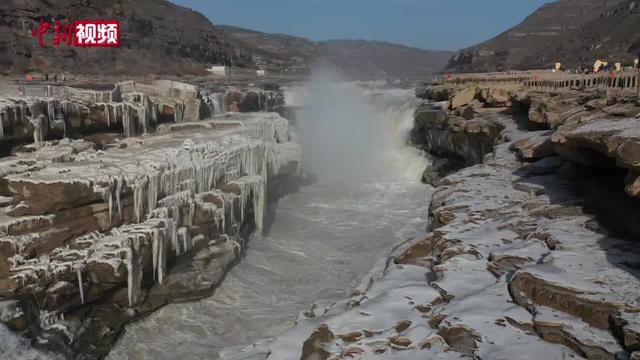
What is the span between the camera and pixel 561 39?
68.8 metres

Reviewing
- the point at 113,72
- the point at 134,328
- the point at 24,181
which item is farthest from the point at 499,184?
the point at 113,72

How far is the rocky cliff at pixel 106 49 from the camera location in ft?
101

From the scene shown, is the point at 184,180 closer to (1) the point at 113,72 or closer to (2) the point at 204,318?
(2) the point at 204,318

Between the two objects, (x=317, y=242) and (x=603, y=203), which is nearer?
(x=603, y=203)

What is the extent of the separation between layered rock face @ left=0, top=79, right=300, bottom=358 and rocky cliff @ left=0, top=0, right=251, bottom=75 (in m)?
18.2

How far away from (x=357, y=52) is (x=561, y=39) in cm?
9637

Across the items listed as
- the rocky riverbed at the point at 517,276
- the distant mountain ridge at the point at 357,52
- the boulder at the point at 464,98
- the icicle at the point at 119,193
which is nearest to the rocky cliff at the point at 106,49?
the icicle at the point at 119,193

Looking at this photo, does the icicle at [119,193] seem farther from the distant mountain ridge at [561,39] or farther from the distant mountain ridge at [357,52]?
the distant mountain ridge at [357,52]

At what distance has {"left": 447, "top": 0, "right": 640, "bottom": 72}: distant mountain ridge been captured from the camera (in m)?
49.6

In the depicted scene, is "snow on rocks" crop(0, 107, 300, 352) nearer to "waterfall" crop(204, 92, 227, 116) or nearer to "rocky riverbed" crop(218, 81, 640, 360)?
"rocky riverbed" crop(218, 81, 640, 360)

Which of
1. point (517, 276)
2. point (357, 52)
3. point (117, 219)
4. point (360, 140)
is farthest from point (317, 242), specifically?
point (357, 52)

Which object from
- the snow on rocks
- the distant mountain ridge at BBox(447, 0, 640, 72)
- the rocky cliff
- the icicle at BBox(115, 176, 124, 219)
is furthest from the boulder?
the distant mountain ridge at BBox(447, 0, 640, 72)

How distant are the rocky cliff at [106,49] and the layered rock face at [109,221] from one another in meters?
18.2

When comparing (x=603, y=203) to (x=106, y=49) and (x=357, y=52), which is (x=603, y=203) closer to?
(x=106, y=49)
